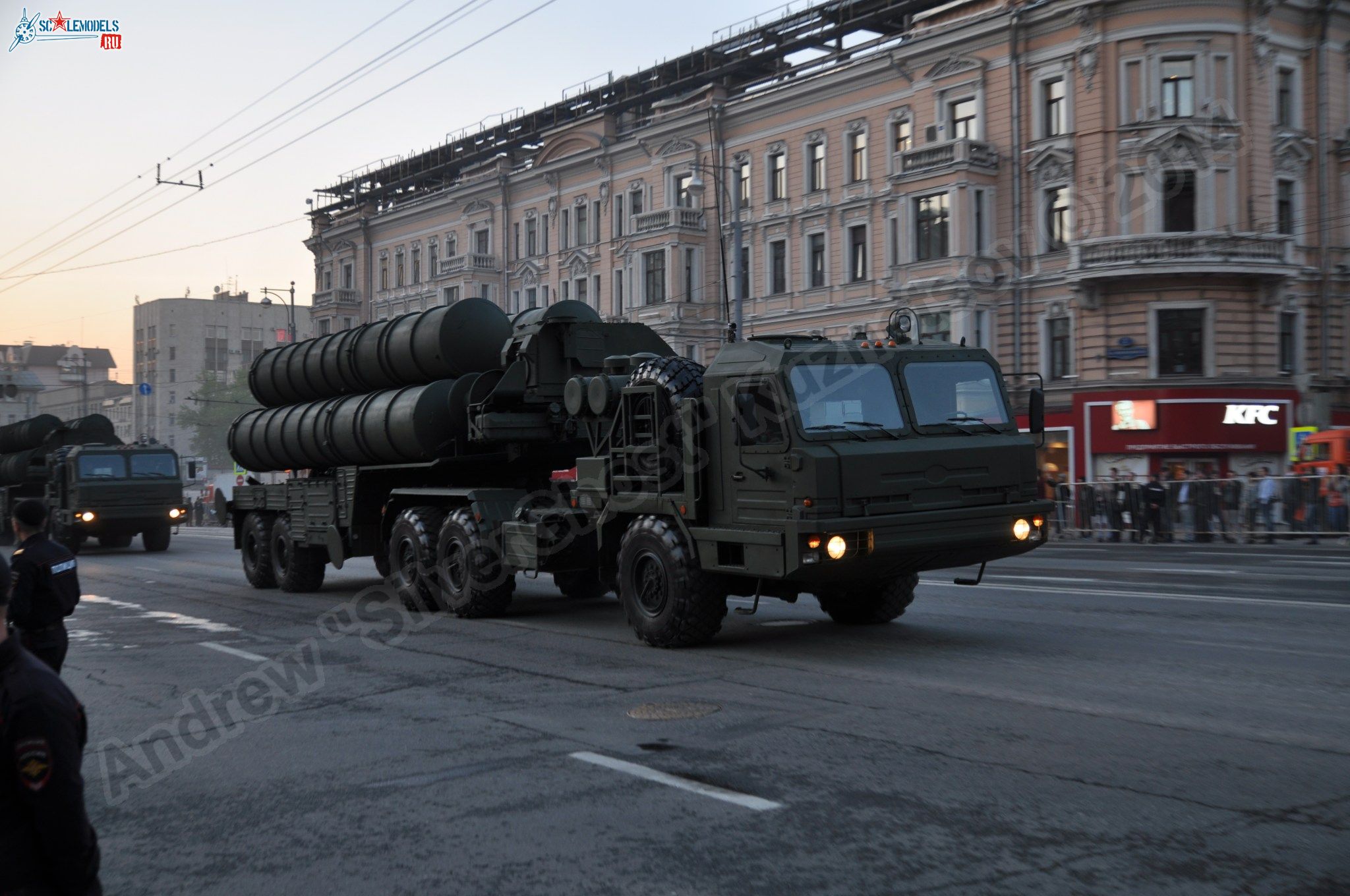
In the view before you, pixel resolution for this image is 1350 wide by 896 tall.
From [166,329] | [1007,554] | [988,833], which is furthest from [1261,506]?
[166,329]

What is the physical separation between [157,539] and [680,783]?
1105 inches

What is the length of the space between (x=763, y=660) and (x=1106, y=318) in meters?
30.8

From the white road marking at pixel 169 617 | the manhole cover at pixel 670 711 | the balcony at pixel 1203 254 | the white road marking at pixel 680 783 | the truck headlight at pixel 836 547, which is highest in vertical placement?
the balcony at pixel 1203 254

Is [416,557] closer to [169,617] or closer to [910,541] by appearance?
[169,617]

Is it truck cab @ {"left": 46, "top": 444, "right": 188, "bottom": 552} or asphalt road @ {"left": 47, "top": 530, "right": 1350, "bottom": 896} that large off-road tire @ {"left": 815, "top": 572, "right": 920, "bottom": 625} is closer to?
asphalt road @ {"left": 47, "top": 530, "right": 1350, "bottom": 896}

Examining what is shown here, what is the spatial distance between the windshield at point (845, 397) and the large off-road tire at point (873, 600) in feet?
6.95

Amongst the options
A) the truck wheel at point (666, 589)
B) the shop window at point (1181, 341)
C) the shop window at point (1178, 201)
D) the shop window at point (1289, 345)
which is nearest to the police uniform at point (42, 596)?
the truck wheel at point (666, 589)

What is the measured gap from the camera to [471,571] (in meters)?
13.5

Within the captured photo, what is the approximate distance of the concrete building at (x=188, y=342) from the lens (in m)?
140

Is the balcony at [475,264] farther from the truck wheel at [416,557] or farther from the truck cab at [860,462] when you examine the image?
the truck cab at [860,462]

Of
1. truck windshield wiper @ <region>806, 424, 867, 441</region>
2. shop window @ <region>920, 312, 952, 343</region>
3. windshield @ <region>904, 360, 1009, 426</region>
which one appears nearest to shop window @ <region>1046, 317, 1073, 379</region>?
shop window @ <region>920, 312, 952, 343</region>

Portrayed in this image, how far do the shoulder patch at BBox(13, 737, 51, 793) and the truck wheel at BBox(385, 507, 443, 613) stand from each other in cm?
1139

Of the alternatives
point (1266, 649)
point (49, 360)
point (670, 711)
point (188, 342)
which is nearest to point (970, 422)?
point (1266, 649)

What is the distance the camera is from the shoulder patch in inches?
118
